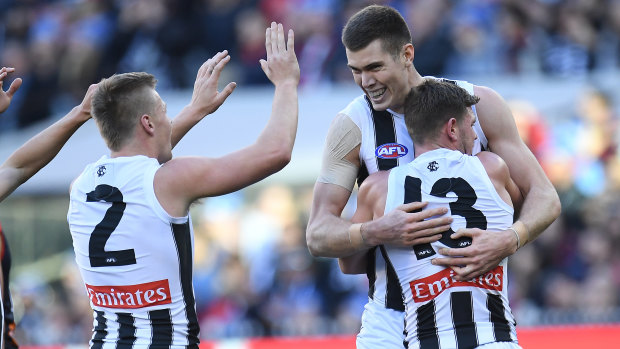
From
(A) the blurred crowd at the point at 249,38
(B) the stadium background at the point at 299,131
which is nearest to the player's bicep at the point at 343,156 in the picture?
(B) the stadium background at the point at 299,131

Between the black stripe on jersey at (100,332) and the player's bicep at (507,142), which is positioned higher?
the player's bicep at (507,142)

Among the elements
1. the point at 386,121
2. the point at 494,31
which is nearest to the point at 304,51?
the point at 494,31

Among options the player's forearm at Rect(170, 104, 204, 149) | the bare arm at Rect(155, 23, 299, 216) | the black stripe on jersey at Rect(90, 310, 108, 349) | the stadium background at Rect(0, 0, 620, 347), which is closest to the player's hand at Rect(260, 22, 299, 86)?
the bare arm at Rect(155, 23, 299, 216)

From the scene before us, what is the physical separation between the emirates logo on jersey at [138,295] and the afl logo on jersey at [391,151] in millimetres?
1282

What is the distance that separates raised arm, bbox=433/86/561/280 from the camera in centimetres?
450

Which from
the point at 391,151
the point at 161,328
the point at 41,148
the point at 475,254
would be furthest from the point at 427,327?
the point at 41,148

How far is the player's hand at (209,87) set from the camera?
4.98m

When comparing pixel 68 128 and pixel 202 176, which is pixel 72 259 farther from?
pixel 202 176

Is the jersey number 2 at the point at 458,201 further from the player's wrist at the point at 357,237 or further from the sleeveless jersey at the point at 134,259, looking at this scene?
the sleeveless jersey at the point at 134,259

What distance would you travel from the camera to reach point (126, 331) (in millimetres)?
4535

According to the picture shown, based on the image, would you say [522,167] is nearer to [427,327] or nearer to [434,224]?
[434,224]

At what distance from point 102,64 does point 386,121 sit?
927 centimetres

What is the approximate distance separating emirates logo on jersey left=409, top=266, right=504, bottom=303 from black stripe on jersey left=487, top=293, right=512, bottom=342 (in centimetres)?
6

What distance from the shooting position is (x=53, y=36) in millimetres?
14688
